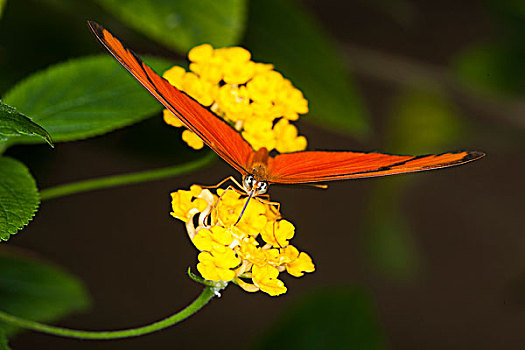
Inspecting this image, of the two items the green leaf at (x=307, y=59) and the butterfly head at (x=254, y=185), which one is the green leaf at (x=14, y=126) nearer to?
the butterfly head at (x=254, y=185)

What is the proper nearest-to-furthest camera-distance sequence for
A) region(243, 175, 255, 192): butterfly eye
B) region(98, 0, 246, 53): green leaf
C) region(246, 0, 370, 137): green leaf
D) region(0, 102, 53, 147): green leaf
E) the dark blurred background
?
region(0, 102, 53, 147): green leaf, region(243, 175, 255, 192): butterfly eye, region(98, 0, 246, 53): green leaf, region(246, 0, 370, 137): green leaf, the dark blurred background

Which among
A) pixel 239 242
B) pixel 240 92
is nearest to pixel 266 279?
pixel 239 242

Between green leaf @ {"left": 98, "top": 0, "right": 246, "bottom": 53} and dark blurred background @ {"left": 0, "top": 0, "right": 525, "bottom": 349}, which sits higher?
dark blurred background @ {"left": 0, "top": 0, "right": 525, "bottom": 349}

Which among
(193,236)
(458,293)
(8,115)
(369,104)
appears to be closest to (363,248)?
(458,293)

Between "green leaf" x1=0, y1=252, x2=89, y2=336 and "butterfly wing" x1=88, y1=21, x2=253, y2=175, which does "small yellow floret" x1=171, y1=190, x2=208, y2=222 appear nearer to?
"butterfly wing" x1=88, y1=21, x2=253, y2=175

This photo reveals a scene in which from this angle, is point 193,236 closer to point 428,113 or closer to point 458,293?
point 428,113

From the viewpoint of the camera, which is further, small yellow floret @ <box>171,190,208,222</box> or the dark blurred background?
the dark blurred background

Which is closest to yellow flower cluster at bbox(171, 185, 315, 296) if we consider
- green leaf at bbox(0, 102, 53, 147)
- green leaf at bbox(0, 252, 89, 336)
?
green leaf at bbox(0, 102, 53, 147)

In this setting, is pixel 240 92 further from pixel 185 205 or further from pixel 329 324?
pixel 329 324
